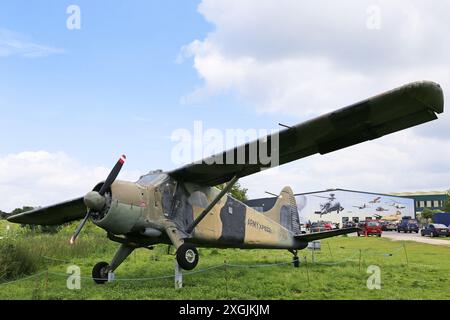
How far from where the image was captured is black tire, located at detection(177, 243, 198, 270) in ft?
32.0

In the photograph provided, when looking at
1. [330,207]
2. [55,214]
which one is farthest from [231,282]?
[330,207]

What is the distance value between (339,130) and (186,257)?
14.9ft

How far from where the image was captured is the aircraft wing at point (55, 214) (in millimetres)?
13436

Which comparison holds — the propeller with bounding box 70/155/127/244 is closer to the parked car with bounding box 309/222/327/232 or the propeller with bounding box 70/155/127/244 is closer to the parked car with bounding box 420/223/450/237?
the parked car with bounding box 420/223/450/237

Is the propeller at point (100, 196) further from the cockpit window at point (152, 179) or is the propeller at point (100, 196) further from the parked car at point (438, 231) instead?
the parked car at point (438, 231)

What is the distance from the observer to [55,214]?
46.8ft

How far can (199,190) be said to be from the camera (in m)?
11.7

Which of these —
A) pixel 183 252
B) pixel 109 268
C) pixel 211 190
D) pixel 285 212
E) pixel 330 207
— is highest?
pixel 330 207

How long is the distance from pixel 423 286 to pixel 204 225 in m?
5.96

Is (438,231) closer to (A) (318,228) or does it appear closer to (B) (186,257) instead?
(A) (318,228)

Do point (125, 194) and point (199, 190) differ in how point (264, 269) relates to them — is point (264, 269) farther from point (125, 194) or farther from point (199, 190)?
point (125, 194)

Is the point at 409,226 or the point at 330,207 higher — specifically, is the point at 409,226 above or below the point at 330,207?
below

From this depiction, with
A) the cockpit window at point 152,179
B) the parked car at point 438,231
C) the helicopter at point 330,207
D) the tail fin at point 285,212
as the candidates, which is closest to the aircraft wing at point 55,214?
the cockpit window at point 152,179
